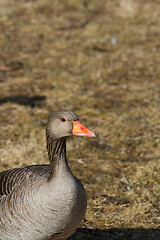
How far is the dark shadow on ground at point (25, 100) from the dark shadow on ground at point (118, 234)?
194 inches

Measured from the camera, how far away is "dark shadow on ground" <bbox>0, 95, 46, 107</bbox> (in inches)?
395

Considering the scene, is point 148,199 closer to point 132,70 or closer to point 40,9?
point 132,70

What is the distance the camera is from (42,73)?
475 inches

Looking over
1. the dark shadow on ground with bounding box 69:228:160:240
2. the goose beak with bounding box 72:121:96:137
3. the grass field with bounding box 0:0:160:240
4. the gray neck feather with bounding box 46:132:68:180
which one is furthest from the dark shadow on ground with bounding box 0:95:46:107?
the goose beak with bounding box 72:121:96:137

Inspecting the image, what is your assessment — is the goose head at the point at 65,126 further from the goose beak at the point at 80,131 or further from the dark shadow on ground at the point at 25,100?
the dark shadow on ground at the point at 25,100

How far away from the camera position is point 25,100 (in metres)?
10.2

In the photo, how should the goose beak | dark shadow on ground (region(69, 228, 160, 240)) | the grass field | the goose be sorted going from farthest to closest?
the grass field < dark shadow on ground (region(69, 228, 160, 240)) < the goose beak < the goose

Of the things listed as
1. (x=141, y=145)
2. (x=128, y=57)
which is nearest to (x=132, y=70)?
(x=128, y=57)

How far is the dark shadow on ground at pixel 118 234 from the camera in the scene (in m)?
5.60

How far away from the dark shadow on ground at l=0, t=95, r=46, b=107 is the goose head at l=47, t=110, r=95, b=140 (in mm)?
5594

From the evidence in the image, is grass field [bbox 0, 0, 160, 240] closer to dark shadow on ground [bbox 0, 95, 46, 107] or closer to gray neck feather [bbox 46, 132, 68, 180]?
dark shadow on ground [bbox 0, 95, 46, 107]

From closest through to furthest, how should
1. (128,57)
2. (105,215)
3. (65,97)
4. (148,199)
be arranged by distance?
(105,215) → (148,199) → (65,97) → (128,57)

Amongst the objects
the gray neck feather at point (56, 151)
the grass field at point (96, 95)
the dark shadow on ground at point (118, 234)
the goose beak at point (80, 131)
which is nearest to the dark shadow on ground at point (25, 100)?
the grass field at point (96, 95)

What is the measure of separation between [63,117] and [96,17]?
1369cm
